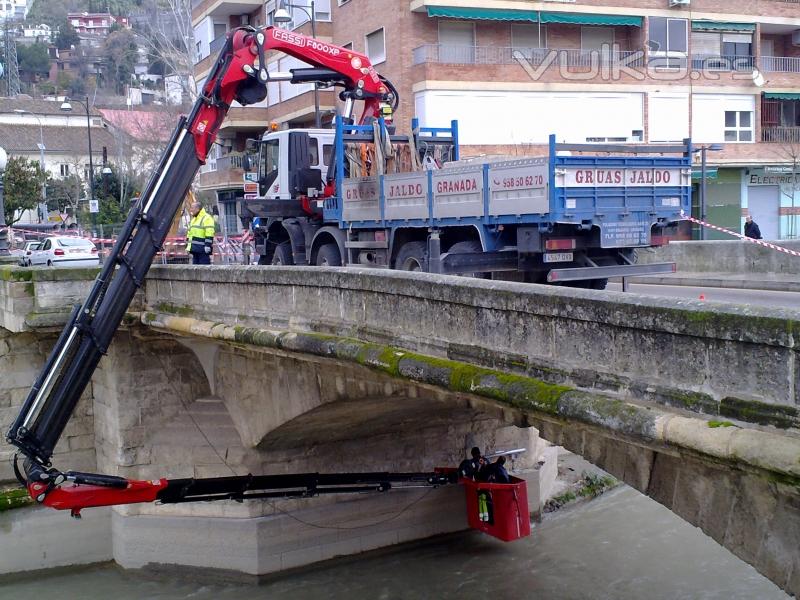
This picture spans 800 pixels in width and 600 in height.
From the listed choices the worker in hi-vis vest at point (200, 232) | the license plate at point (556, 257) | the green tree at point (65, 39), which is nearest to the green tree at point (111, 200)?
the worker in hi-vis vest at point (200, 232)

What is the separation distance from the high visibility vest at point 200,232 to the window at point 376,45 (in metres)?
15.0

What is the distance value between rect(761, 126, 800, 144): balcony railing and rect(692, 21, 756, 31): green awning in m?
3.61

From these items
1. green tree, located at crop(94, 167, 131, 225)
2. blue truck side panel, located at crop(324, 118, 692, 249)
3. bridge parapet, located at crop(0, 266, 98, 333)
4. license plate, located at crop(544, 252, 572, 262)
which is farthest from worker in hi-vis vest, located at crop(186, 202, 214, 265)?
green tree, located at crop(94, 167, 131, 225)

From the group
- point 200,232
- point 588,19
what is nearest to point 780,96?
point 588,19

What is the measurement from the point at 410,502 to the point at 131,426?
4.55 meters

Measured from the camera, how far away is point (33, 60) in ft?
375

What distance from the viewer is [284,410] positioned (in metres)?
11.9

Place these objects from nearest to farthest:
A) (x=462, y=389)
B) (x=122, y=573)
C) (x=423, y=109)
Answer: (x=462, y=389)
(x=122, y=573)
(x=423, y=109)

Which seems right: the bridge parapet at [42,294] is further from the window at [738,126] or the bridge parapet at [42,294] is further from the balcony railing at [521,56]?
the window at [738,126]

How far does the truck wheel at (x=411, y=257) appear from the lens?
13444 mm

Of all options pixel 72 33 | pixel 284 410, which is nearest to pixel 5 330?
pixel 284 410

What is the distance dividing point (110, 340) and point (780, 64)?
29825 mm

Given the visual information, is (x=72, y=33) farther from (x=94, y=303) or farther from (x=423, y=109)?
(x=94, y=303)

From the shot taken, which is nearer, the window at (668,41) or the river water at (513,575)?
the river water at (513,575)
